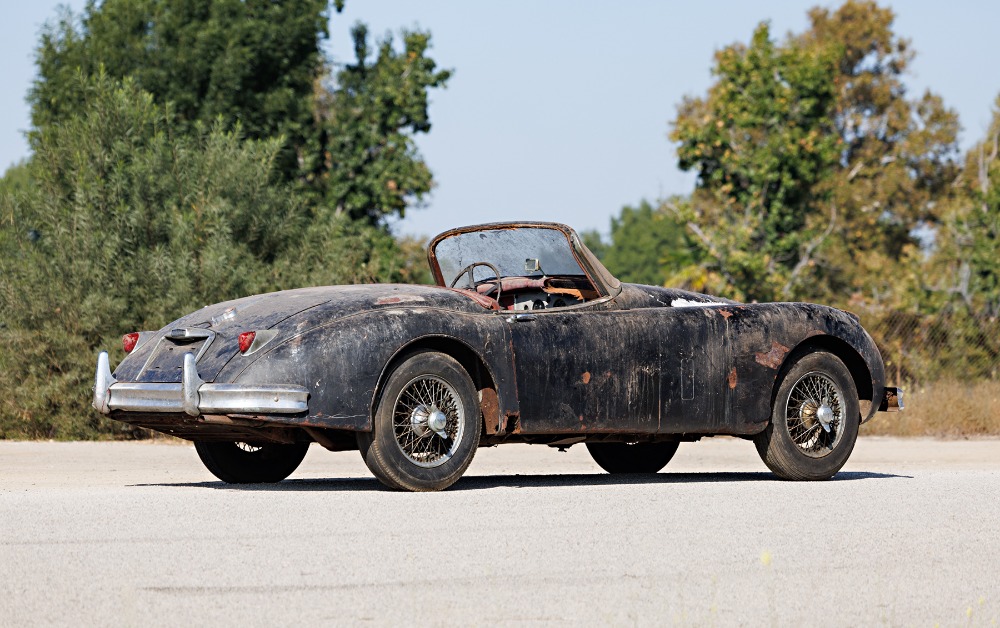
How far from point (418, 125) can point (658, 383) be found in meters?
22.2

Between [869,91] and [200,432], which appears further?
[869,91]

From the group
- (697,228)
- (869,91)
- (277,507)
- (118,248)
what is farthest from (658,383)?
(869,91)

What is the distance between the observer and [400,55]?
105ft

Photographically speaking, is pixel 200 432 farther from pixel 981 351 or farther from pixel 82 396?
pixel 981 351

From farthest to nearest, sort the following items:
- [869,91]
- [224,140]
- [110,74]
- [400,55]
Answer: [869,91] → [400,55] → [110,74] → [224,140]

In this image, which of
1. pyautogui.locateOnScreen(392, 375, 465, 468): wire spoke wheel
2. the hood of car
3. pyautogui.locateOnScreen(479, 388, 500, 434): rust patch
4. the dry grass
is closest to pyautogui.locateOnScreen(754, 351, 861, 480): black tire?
pyautogui.locateOnScreen(479, 388, 500, 434): rust patch

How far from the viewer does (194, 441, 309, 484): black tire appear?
10141 millimetres

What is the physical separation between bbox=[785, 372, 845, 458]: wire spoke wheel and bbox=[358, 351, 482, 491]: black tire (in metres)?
2.60

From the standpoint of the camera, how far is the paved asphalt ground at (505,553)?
17.3 feet

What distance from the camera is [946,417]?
19.5m

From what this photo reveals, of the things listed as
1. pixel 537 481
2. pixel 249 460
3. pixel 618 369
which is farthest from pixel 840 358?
pixel 249 460

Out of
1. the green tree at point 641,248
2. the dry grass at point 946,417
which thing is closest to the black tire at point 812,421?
the dry grass at point 946,417

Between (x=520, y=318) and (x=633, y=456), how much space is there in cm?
268

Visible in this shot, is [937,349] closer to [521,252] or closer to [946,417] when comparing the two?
[946,417]
